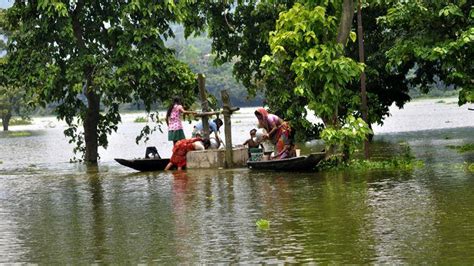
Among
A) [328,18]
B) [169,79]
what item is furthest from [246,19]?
[328,18]

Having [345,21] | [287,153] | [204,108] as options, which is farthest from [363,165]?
[204,108]

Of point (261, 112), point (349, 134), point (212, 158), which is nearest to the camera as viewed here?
point (349, 134)

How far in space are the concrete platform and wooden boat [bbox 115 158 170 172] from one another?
112cm

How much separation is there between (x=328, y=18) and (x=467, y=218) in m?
8.73

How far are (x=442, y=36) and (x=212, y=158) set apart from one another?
7042mm

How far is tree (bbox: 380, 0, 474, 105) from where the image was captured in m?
21.1

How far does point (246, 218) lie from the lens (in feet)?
44.2

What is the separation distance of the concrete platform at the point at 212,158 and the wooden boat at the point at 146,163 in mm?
1122

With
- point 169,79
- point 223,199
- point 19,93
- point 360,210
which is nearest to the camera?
point 360,210

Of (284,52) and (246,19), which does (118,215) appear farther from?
(246,19)

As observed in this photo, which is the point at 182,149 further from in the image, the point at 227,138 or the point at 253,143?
the point at 253,143

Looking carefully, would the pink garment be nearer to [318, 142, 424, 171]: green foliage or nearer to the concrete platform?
the concrete platform

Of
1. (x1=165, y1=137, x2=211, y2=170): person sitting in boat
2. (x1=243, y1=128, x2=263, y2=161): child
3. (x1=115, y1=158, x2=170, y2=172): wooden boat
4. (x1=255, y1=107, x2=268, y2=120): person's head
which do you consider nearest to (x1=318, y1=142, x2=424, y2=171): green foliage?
(x1=255, y1=107, x2=268, y2=120): person's head

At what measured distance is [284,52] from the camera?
20391 millimetres
